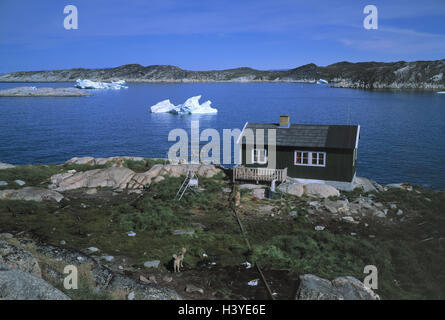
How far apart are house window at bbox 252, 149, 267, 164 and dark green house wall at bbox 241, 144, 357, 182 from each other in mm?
272

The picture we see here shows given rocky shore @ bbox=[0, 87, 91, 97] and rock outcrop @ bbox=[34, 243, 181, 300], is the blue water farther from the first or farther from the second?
rocky shore @ bbox=[0, 87, 91, 97]

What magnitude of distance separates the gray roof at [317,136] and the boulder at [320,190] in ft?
8.40

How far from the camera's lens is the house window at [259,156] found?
22703mm

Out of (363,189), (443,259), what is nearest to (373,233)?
(443,259)

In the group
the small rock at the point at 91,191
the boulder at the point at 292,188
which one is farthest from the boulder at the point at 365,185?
the small rock at the point at 91,191

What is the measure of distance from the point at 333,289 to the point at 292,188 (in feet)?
36.4

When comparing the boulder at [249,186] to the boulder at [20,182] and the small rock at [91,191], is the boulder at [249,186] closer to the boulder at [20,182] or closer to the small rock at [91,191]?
the small rock at [91,191]

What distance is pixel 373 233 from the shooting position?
15.3 meters

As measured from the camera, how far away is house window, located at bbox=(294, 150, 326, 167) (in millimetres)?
21734

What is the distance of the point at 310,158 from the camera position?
72.1ft

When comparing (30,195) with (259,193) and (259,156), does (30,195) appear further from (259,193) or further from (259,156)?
(259,156)

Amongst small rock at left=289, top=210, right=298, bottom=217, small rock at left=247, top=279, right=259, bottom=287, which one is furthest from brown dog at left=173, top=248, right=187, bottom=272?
small rock at left=289, top=210, right=298, bottom=217
